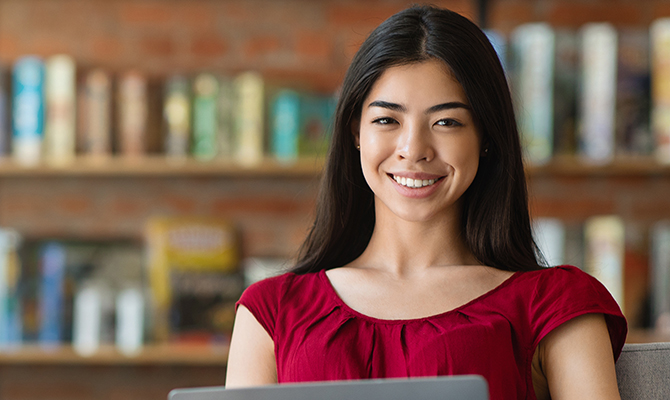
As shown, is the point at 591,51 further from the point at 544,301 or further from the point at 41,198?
the point at 41,198

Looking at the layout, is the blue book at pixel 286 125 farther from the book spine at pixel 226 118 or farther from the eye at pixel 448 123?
the eye at pixel 448 123

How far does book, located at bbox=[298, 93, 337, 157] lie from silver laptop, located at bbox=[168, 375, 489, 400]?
1565 millimetres

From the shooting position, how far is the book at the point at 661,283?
2141 millimetres

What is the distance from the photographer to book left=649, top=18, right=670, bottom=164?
2.11m

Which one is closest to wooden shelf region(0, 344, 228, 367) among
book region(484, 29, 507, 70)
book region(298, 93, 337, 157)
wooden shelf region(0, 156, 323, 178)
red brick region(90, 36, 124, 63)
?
wooden shelf region(0, 156, 323, 178)

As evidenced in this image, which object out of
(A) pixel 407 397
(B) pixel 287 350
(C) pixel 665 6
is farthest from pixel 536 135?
(A) pixel 407 397

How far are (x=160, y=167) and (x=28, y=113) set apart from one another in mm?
424

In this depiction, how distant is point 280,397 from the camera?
0.70 meters

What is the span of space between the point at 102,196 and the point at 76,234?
15 cm

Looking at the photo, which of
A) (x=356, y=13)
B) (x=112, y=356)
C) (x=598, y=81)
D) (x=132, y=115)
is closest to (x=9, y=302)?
(x=112, y=356)

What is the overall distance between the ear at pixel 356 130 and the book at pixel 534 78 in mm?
963

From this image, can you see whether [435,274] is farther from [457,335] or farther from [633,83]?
[633,83]

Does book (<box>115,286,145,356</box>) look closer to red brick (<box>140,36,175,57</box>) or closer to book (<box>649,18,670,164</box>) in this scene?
red brick (<box>140,36,175,57</box>)

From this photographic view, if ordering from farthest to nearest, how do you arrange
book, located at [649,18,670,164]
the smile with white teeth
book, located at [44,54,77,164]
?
1. book, located at [44,54,77,164]
2. book, located at [649,18,670,164]
3. the smile with white teeth
